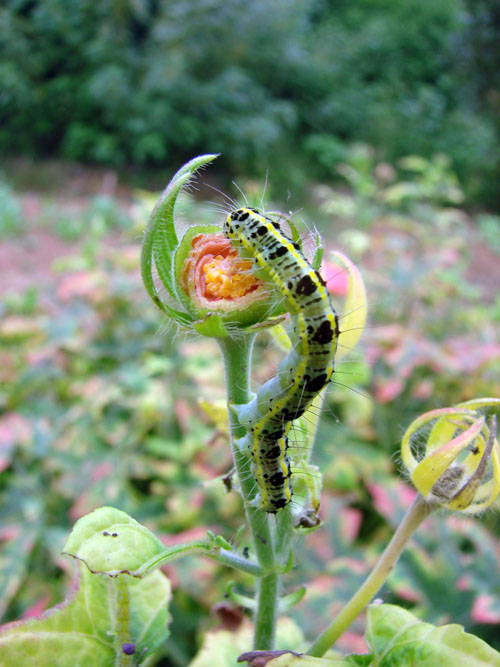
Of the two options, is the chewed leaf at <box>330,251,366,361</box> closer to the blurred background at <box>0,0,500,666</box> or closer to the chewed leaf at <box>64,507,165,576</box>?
the blurred background at <box>0,0,500,666</box>

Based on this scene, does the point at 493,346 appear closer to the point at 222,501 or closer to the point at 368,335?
the point at 368,335

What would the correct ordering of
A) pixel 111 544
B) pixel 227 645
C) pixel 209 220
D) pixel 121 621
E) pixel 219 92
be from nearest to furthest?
1. pixel 111 544
2. pixel 121 621
3. pixel 227 645
4. pixel 209 220
5. pixel 219 92

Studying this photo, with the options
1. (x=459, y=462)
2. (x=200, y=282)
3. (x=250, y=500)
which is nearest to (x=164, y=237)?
(x=200, y=282)

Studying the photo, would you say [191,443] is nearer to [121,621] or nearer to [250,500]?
[121,621]

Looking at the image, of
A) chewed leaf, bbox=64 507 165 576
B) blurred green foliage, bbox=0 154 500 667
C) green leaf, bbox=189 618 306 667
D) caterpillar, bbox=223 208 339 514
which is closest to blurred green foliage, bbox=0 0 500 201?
blurred green foliage, bbox=0 154 500 667

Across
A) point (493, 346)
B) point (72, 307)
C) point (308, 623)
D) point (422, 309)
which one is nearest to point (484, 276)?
point (422, 309)
